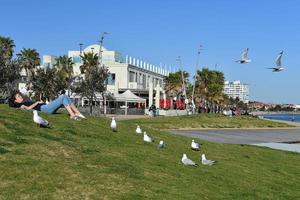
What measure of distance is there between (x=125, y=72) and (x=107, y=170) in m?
93.4

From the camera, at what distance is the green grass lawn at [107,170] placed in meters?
7.66

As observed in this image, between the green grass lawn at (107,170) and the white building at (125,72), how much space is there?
3033 inches

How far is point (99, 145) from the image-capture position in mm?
11211

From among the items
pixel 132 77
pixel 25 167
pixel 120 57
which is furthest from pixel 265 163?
pixel 120 57

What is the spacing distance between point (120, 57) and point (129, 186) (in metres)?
107

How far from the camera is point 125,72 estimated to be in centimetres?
10194

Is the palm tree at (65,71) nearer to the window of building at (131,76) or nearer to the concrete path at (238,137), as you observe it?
the window of building at (131,76)

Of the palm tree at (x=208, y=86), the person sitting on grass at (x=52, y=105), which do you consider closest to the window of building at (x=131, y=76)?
the palm tree at (x=208, y=86)

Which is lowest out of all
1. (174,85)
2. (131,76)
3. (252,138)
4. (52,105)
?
(252,138)

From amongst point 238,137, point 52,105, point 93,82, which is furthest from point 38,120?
point 93,82

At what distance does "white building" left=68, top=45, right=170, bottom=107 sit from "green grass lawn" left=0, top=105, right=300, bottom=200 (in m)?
77.0

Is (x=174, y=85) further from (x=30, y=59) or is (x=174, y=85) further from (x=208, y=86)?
(x=30, y=59)

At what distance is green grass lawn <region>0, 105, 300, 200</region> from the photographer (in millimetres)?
7664

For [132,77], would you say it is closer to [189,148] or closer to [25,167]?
[189,148]
